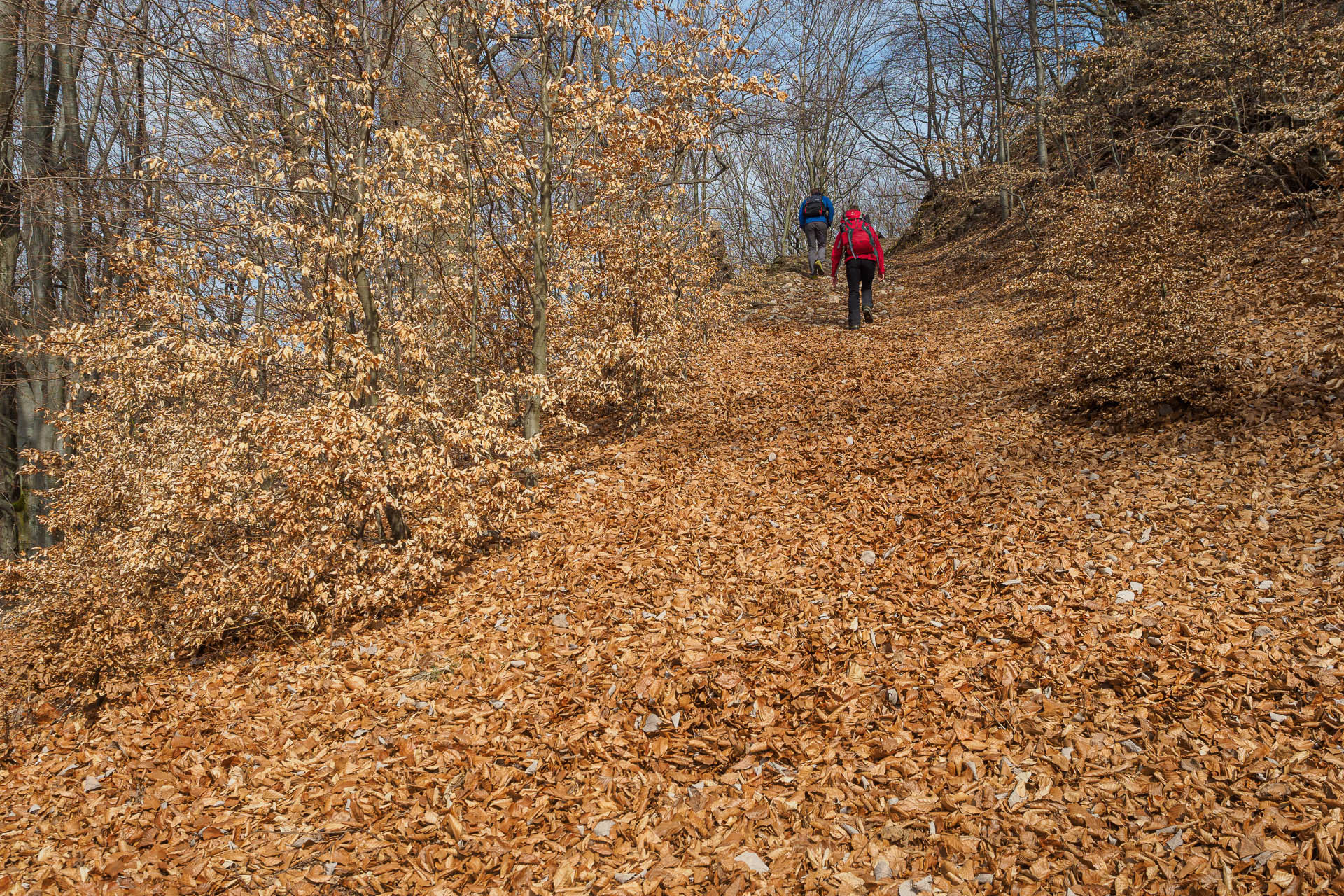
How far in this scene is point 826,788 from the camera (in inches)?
133

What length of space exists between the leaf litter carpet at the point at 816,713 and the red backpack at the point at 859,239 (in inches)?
241

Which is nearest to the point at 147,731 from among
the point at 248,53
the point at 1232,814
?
the point at 1232,814

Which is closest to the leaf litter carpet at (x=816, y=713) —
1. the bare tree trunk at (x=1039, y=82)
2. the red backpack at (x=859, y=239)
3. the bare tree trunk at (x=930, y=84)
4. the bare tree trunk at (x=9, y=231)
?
the red backpack at (x=859, y=239)

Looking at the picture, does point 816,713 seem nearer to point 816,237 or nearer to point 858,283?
point 858,283

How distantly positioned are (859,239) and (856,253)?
0.27 metres

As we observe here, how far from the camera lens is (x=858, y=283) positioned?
12398 mm

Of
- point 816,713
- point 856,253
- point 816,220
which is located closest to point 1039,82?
point 816,220

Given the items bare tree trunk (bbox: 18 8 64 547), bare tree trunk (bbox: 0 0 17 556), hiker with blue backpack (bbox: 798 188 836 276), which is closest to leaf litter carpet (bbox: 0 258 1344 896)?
A: bare tree trunk (bbox: 0 0 17 556)

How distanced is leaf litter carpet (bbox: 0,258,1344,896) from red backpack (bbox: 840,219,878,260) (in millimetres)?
6117

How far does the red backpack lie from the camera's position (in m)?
11.7

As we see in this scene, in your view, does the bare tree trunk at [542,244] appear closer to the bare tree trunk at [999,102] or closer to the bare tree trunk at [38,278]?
the bare tree trunk at [38,278]

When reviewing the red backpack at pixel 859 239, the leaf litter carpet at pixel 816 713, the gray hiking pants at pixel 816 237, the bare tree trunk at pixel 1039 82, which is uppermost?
the bare tree trunk at pixel 1039 82

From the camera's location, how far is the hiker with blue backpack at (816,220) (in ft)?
53.0

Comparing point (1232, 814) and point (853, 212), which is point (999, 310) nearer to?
point (853, 212)
